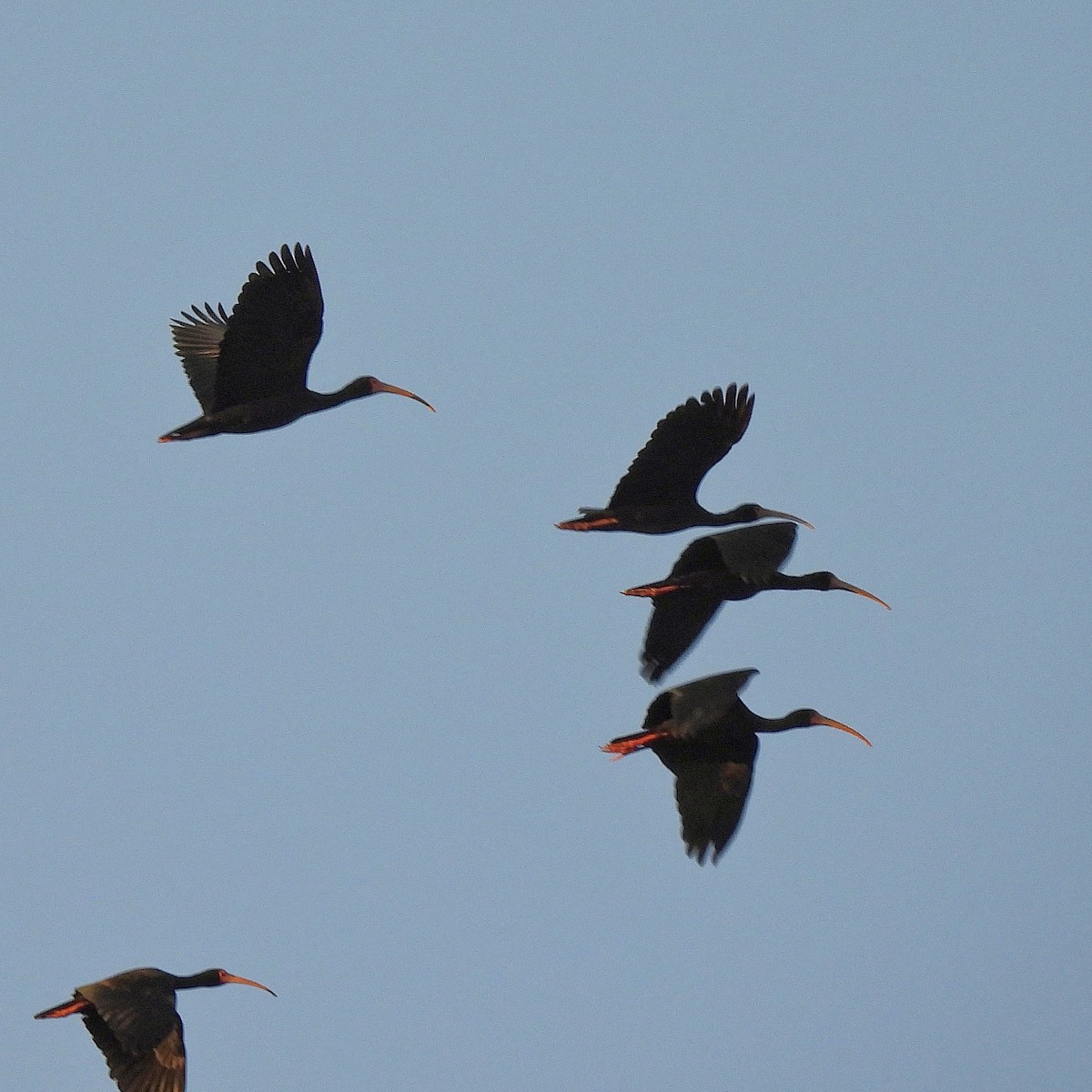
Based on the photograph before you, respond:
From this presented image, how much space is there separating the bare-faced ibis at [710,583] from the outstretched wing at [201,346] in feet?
18.4

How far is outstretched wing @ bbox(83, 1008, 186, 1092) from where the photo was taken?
1844cm

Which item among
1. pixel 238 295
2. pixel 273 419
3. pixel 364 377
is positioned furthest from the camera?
pixel 364 377

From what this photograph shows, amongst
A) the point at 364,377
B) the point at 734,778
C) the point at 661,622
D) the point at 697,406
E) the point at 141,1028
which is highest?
the point at 364,377

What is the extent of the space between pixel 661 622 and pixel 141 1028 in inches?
249

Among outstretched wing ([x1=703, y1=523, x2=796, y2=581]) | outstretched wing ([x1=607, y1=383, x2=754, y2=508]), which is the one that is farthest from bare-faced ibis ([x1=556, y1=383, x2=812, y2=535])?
outstretched wing ([x1=703, y1=523, x2=796, y2=581])

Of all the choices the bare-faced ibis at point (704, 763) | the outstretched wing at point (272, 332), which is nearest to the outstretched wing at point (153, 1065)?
the bare-faced ibis at point (704, 763)

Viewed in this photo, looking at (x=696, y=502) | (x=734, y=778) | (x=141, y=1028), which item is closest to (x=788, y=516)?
(x=696, y=502)

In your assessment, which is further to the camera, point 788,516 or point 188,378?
point 188,378

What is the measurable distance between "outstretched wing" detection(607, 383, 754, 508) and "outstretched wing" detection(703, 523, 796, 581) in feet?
3.88

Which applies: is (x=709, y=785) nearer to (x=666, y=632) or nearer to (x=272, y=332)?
(x=666, y=632)

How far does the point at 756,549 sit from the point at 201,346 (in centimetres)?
765

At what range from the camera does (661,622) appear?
2103 cm

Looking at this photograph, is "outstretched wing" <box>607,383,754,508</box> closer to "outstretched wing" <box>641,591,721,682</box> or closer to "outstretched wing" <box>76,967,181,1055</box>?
"outstretched wing" <box>641,591,721,682</box>

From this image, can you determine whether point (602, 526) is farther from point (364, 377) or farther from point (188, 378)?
point (188, 378)
